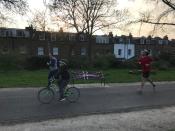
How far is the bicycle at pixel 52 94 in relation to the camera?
15234 mm

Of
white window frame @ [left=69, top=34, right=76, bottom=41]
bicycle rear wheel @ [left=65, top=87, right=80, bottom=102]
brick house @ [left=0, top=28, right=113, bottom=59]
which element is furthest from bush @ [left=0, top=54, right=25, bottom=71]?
white window frame @ [left=69, top=34, right=76, bottom=41]

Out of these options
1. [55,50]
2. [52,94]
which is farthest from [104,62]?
[52,94]

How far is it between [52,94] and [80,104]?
1.06 m

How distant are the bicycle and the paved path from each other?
22 centimetres

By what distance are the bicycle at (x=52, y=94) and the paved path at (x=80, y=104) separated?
0.71 feet

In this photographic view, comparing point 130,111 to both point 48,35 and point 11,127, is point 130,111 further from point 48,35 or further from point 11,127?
point 48,35

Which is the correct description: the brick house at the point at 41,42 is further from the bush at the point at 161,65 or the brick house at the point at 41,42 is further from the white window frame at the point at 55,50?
the bush at the point at 161,65

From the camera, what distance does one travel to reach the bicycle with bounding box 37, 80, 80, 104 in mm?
15234

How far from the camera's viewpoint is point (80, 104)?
1527cm

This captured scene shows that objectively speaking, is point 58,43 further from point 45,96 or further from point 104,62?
point 45,96

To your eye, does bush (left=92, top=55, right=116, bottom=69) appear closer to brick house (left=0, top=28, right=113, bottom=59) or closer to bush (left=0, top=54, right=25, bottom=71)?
bush (left=0, top=54, right=25, bottom=71)

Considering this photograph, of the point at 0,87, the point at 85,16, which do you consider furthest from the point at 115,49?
the point at 0,87

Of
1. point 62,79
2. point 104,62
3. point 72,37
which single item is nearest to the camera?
point 62,79

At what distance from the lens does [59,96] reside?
15789 mm
